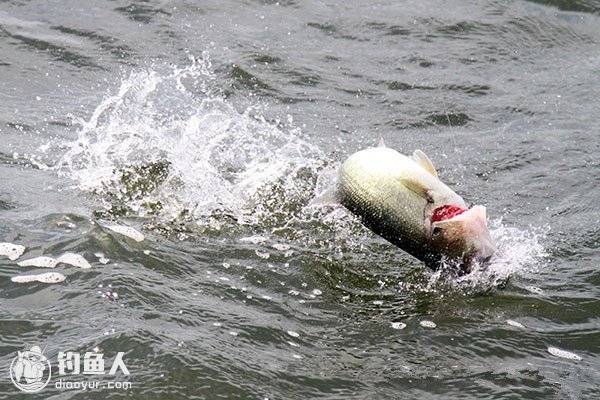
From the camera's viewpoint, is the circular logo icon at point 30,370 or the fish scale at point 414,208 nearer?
the circular logo icon at point 30,370

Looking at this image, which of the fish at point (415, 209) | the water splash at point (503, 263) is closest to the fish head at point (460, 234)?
the fish at point (415, 209)

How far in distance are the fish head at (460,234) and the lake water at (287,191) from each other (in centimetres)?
36

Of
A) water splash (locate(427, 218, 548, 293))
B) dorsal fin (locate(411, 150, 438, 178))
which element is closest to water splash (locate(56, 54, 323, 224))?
water splash (locate(427, 218, 548, 293))

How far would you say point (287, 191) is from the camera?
7.32 m

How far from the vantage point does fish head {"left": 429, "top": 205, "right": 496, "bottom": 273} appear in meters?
5.27

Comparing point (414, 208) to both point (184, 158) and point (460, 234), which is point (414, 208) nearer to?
point (460, 234)

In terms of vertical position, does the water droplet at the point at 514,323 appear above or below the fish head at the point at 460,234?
below

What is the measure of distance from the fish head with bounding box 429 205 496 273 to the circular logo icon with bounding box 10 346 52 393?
2.17 m

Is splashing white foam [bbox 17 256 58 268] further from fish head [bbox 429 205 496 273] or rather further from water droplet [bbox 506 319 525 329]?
water droplet [bbox 506 319 525 329]

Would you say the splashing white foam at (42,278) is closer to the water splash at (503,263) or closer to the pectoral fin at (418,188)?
the pectoral fin at (418,188)

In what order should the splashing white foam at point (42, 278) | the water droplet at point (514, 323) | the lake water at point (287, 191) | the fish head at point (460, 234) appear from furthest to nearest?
the water droplet at point (514, 323) < the splashing white foam at point (42, 278) < the fish head at point (460, 234) < the lake water at point (287, 191)

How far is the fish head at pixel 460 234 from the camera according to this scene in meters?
5.27

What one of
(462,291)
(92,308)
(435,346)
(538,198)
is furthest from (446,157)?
(92,308)

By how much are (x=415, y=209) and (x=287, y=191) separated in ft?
6.94
